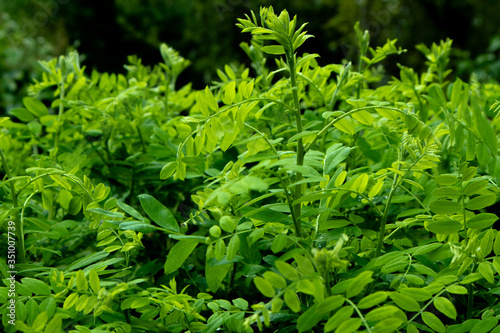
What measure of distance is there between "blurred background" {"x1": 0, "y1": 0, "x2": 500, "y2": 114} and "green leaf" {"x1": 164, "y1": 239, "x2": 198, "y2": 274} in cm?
621

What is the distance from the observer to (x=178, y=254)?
2.64ft

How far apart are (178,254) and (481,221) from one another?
1.68ft

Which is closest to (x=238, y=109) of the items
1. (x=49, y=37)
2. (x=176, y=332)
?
(x=176, y=332)

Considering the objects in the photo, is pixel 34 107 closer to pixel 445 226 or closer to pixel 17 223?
pixel 17 223

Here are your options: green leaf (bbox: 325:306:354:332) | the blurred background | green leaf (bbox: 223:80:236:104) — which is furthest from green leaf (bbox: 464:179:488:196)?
the blurred background

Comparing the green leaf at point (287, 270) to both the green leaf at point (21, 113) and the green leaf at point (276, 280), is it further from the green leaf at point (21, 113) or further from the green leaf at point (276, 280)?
the green leaf at point (21, 113)

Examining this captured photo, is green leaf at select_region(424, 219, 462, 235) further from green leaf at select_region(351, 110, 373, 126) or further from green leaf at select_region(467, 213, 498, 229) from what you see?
green leaf at select_region(351, 110, 373, 126)

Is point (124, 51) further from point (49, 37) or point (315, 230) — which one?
point (315, 230)

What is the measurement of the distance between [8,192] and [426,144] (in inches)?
34.0

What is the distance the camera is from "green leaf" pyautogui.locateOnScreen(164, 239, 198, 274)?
0.79 m

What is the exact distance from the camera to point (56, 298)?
32.4 inches

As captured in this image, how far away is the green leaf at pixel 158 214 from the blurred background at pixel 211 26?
6158mm

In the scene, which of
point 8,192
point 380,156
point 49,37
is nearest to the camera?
point 8,192

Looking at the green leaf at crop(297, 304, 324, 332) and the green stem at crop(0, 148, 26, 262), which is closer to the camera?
the green leaf at crop(297, 304, 324, 332)
